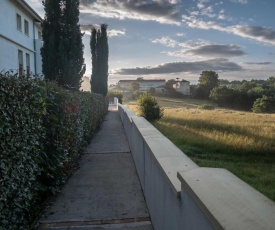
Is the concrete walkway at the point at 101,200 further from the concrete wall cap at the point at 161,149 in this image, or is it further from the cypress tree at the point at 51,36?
the cypress tree at the point at 51,36

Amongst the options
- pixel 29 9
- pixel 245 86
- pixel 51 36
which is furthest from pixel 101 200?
pixel 245 86

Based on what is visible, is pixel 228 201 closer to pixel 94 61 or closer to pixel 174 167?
pixel 174 167

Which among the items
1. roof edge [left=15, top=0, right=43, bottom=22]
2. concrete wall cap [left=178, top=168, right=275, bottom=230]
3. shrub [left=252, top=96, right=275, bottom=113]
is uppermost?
roof edge [left=15, top=0, right=43, bottom=22]

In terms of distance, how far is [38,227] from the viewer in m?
3.66

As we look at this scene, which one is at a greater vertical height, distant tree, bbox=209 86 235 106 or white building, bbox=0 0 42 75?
white building, bbox=0 0 42 75

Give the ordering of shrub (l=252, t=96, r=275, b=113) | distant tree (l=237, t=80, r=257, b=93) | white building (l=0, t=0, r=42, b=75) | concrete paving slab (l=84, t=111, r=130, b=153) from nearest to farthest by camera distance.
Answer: concrete paving slab (l=84, t=111, r=130, b=153)
white building (l=0, t=0, r=42, b=75)
shrub (l=252, t=96, r=275, b=113)
distant tree (l=237, t=80, r=257, b=93)

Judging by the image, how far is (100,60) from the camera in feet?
86.3

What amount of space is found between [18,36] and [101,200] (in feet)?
60.3

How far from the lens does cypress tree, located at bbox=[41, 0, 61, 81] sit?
14.0 m

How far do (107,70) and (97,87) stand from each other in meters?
2.16

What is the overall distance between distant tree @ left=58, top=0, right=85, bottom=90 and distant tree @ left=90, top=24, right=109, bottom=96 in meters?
11.5

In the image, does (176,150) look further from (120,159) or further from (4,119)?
(120,159)

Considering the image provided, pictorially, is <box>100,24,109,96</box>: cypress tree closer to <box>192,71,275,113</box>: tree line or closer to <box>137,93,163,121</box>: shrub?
<box>137,93,163,121</box>: shrub

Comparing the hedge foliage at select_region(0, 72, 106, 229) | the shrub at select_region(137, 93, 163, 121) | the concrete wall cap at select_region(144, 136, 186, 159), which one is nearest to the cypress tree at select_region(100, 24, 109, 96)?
the shrub at select_region(137, 93, 163, 121)
